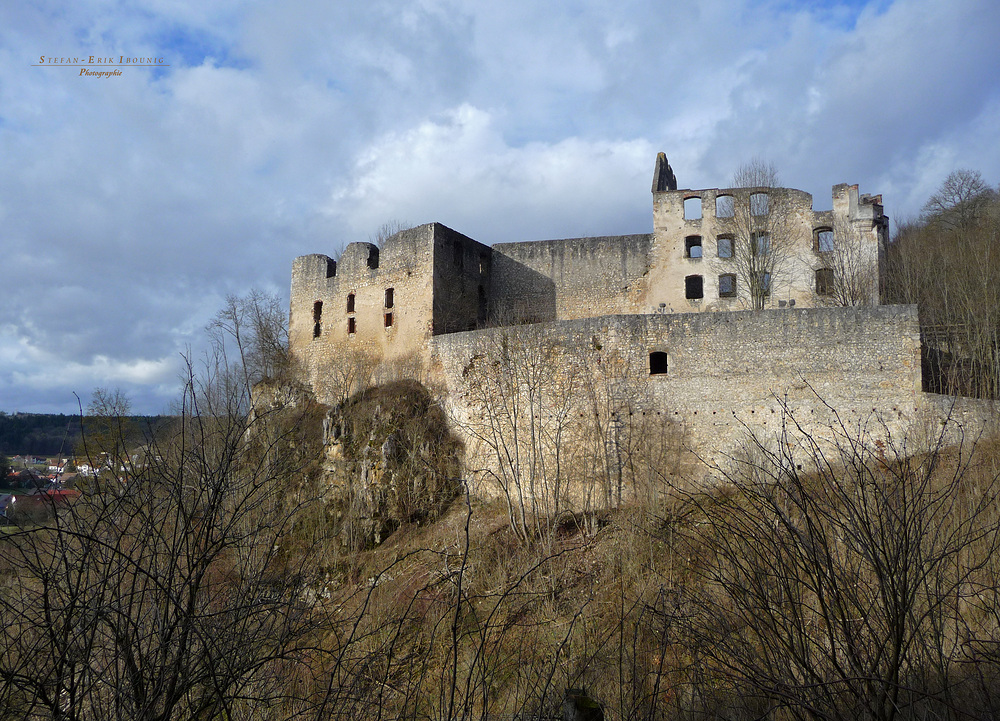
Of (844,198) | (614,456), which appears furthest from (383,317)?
(844,198)

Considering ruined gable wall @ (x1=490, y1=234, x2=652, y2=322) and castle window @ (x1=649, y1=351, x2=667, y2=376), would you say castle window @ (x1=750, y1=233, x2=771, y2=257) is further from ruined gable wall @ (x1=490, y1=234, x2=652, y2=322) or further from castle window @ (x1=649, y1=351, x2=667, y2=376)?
castle window @ (x1=649, y1=351, x2=667, y2=376)

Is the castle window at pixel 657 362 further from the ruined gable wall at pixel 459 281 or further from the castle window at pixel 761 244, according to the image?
the castle window at pixel 761 244

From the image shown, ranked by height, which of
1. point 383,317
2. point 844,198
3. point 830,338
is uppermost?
point 844,198

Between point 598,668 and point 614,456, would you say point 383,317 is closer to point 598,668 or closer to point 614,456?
point 614,456

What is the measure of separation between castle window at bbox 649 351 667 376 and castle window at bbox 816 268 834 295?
29.6ft

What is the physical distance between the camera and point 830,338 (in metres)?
16.1

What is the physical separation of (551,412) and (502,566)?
174 inches

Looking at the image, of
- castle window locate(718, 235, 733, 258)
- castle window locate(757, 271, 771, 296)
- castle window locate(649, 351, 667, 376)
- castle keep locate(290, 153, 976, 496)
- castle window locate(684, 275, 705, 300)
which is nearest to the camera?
castle keep locate(290, 153, 976, 496)

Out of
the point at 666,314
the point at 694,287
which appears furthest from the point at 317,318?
the point at 694,287

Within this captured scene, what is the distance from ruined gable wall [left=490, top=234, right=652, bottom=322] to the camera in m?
25.0

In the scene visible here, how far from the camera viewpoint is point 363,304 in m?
24.0

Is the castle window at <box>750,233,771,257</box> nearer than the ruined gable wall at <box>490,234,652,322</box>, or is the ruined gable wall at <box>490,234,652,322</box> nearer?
the castle window at <box>750,233,771,257</box>

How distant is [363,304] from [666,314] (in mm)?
10685

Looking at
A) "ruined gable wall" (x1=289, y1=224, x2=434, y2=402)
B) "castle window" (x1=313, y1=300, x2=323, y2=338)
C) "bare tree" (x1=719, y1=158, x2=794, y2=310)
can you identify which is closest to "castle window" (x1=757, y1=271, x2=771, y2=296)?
"bare tree" (x1=719, y1=158, x2=794, y2=310)
